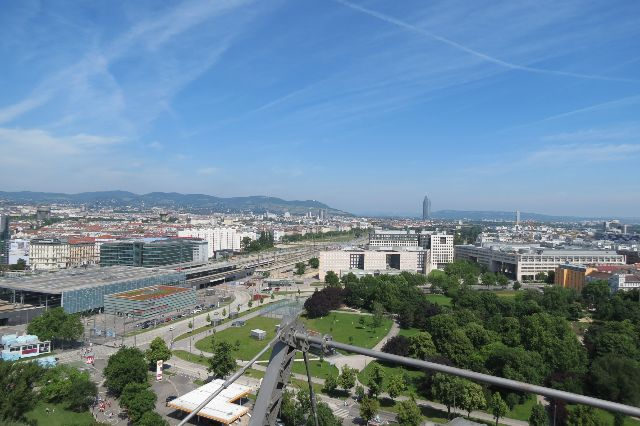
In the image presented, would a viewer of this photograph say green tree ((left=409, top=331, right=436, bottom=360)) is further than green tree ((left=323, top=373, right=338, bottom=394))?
Yes

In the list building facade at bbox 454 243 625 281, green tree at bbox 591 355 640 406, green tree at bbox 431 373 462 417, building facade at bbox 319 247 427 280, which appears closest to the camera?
green tree at bbox 431 373 462 417

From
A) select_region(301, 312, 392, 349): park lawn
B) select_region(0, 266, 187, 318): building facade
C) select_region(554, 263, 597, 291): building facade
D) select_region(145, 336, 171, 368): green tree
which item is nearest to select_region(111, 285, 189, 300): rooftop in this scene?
select_region(0, 266, 187, 318): building facade

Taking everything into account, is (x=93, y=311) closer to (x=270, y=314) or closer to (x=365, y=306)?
(x=270, y=314)

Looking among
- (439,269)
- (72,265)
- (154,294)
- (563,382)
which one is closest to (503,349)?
(563,382)

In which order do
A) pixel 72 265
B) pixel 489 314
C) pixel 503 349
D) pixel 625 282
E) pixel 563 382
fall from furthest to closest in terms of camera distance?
pixel 72 265
pixel 625 282
pixel 489 314
pixel 503 349
pixel 563 382

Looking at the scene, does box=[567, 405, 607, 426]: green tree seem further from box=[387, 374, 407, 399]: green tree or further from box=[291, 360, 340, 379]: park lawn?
box=[291, 360, 340, 379]: park lawn

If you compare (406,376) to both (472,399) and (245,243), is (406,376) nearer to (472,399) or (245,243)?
(472,399)
